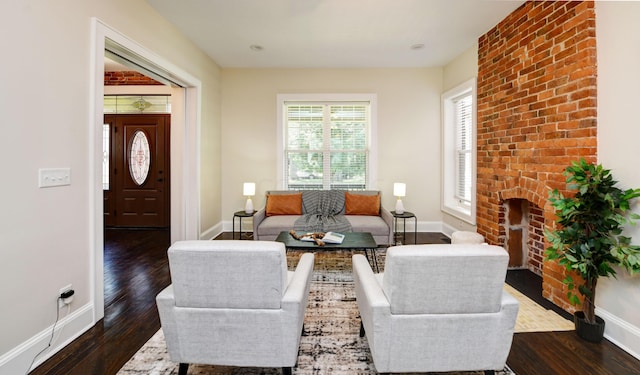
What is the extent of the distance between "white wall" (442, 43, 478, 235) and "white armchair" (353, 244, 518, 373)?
295 centimetres

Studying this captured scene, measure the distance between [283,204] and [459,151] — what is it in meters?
2.86

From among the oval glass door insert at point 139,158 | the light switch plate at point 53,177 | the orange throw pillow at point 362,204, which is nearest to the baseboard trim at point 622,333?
the orange throw pillow at point 362,204

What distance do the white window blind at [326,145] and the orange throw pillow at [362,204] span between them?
641mm

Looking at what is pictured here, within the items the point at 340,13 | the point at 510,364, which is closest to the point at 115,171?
the point at 340,13

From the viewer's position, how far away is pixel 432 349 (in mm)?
1540

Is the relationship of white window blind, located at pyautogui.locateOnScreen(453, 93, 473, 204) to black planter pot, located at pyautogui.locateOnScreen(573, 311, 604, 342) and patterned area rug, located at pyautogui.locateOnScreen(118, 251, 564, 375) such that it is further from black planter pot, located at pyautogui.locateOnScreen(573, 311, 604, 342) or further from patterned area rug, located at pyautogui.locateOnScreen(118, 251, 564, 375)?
patterned area rug, located at pyautogui.locateOnScreen(118, 251, 564, 375)

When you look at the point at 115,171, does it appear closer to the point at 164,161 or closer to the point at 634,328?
the point at 164,161

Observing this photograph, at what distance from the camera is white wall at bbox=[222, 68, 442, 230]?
518 centimetres

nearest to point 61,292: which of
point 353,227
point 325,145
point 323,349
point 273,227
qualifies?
point 323,349

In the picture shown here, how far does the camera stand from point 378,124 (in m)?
5.21

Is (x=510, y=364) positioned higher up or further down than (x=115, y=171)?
further down

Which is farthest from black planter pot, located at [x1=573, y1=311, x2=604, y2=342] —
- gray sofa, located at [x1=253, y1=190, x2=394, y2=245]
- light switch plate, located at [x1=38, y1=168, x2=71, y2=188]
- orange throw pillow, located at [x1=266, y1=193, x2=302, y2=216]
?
light switch plate, located at [x1=38, y1=168, x2=71, y2=188]

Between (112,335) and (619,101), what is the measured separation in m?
3.95

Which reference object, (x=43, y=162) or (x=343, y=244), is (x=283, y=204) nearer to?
(x=343, y=244)
